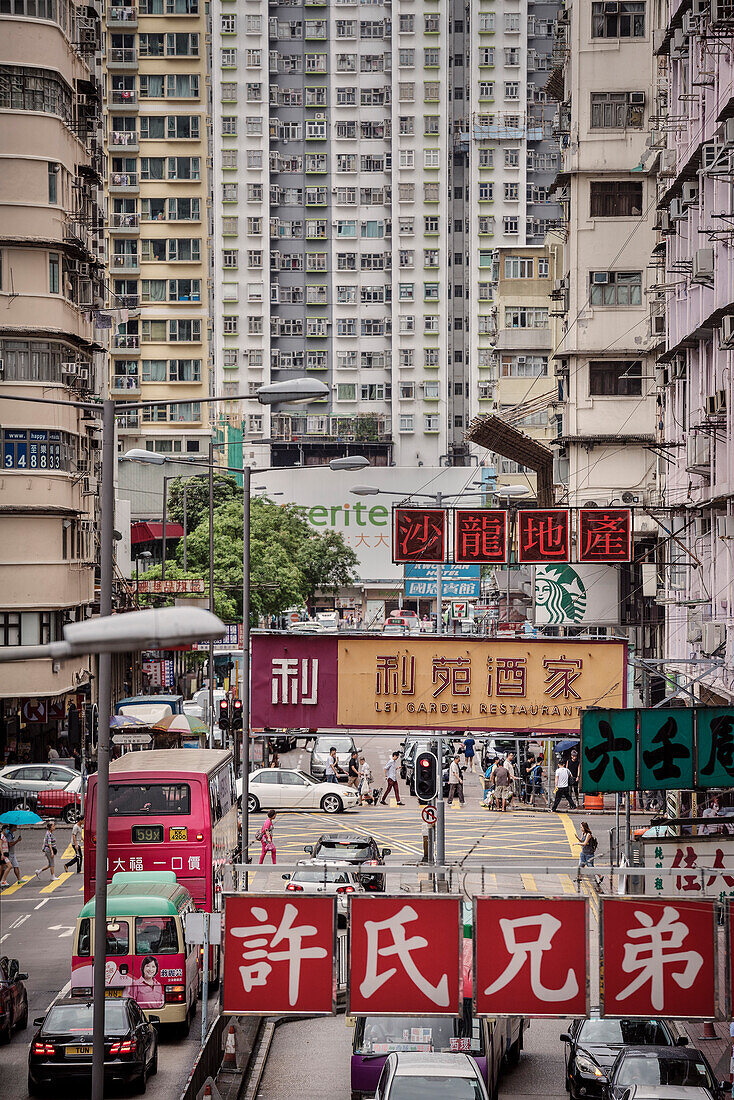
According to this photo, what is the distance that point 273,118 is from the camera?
4621 inches

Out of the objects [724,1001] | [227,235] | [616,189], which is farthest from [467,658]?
[227,235]

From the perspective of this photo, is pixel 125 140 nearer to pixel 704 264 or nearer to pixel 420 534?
pixel 704 264

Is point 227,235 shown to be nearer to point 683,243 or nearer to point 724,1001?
point 683,243

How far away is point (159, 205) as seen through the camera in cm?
8469

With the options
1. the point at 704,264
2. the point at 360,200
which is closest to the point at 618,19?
the point at 704,264

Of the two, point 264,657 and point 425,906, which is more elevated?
point 264,657

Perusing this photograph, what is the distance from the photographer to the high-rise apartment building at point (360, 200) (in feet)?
381

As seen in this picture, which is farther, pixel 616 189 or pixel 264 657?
pixel 616 189

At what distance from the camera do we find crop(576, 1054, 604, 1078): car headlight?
17156 millimetres

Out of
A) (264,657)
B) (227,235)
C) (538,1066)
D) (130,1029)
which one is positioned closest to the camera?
(130,1029)

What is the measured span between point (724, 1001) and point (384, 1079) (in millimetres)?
3485

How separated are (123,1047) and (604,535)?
502 inches

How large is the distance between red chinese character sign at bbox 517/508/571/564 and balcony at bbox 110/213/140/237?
62.5 meters

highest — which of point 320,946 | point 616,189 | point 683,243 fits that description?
point 616,189
